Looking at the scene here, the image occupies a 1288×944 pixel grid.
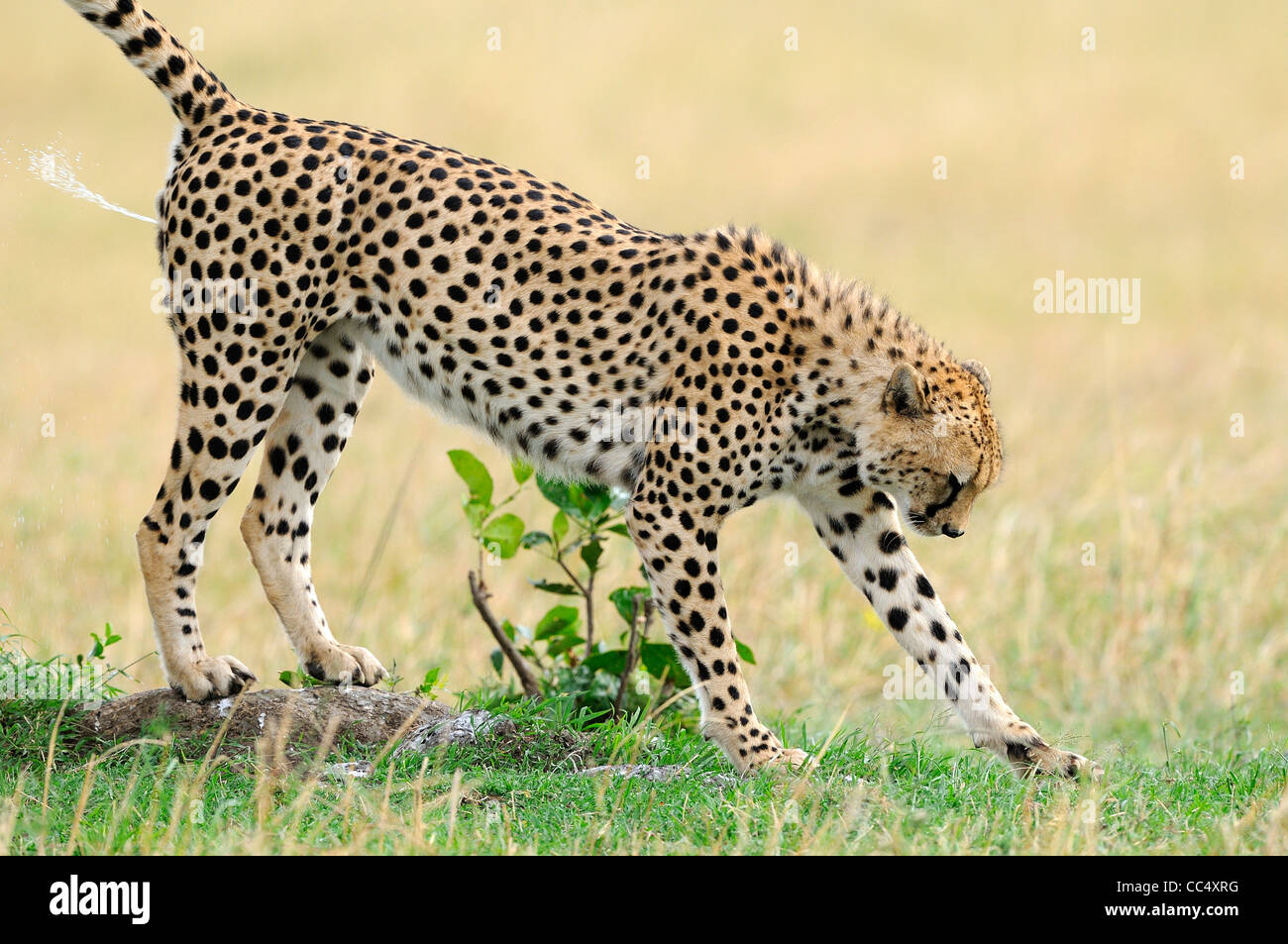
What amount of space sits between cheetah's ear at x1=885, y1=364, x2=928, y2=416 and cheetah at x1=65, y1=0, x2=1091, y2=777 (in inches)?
0.4

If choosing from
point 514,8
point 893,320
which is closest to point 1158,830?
point 893,320

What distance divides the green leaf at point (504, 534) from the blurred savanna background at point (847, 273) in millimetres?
1374

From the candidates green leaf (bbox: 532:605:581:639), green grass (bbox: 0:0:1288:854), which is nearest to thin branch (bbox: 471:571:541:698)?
green leaf (bbox: 532:605:581:639)

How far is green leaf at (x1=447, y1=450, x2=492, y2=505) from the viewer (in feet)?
19.2

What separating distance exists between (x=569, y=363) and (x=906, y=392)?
1.17 metres

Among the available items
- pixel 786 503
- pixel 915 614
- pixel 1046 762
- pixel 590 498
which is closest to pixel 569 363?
pixel 590 498

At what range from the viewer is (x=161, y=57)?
5445 millimetres

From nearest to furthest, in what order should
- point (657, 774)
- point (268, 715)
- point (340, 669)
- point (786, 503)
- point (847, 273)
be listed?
point (657, 774) → point (268, 715) → point (340, 669) → point (786, 503) → point (847, 273)

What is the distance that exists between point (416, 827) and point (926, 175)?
1864 centimetres

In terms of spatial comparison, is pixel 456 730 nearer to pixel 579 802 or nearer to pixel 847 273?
pixel 579 802

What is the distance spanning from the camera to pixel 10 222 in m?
18.3

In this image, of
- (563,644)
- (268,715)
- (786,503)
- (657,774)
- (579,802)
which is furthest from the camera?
(563,644)

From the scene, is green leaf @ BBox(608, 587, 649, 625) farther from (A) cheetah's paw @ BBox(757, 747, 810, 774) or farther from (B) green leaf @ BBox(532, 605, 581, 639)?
(A) cheetah's paw @ BBox(757, 747, 810, 774)

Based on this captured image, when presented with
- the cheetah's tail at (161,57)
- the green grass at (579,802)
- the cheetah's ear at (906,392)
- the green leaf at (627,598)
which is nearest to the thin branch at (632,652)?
the green leaf at (627,598)
